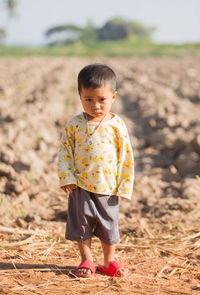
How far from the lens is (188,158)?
17.1 feet

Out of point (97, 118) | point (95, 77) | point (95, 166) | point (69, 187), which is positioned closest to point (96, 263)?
point (69, 187)

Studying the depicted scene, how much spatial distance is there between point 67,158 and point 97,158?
0.21 meters

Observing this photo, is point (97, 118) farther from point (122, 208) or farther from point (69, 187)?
point (122, 208)

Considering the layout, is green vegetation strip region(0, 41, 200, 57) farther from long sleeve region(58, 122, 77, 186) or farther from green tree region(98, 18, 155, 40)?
green tree region(98, 18, 155, 40)

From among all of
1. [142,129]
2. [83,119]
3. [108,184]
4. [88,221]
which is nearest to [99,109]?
[83,119]

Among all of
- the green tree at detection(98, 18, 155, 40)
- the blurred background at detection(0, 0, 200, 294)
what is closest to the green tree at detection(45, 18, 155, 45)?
the green tree at detection(98, 18, 155, 40)

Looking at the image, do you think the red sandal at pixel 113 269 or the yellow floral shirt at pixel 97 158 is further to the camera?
the red sandal at pixel 113 269

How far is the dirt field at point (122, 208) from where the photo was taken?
8.41ft

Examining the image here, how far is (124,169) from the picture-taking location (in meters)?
2.62

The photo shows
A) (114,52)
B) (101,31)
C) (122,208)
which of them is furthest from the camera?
(101,31)

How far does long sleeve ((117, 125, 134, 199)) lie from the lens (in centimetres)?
257

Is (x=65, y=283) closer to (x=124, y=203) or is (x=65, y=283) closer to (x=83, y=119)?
(x=83, y=119)

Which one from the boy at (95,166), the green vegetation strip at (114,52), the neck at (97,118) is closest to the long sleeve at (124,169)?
the boy at (95,166)

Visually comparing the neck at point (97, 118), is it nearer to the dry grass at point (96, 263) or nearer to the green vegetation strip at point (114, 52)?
the dry grass at point (96, 263)
